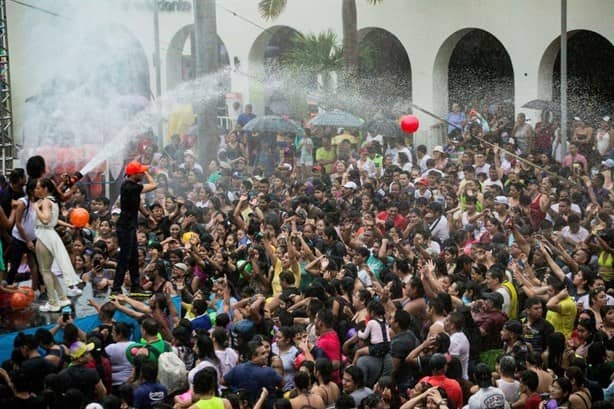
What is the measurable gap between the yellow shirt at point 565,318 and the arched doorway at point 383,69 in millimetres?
15461

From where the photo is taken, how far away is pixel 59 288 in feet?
40.1

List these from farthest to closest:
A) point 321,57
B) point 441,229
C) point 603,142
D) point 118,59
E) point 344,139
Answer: point 118,59 < point 321,57 < point 344,139 < point 603,142 < point 441,229

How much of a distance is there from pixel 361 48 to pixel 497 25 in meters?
3.48

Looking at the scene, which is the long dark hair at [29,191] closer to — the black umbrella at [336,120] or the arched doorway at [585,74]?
the black umbrella at [336,120]

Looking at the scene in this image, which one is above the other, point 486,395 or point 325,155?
point 325,155

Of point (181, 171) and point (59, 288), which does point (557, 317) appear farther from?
point (181, 171)

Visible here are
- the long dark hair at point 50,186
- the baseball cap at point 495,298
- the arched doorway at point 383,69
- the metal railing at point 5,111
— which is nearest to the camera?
the baseball cap at point 495,298

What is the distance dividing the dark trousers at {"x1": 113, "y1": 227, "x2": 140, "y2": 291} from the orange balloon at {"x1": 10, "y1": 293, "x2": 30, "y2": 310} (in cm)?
107

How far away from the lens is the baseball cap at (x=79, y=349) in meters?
9.74

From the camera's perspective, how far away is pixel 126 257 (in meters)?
12.6

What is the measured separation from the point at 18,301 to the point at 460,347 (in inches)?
185

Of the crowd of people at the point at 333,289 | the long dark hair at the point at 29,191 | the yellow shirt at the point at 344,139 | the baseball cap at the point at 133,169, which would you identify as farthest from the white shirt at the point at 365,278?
the yellow shirt at the point at 344,139

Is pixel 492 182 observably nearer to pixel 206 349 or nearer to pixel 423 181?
pixel 423 181

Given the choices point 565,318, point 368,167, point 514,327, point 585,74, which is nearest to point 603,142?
point 368,167
